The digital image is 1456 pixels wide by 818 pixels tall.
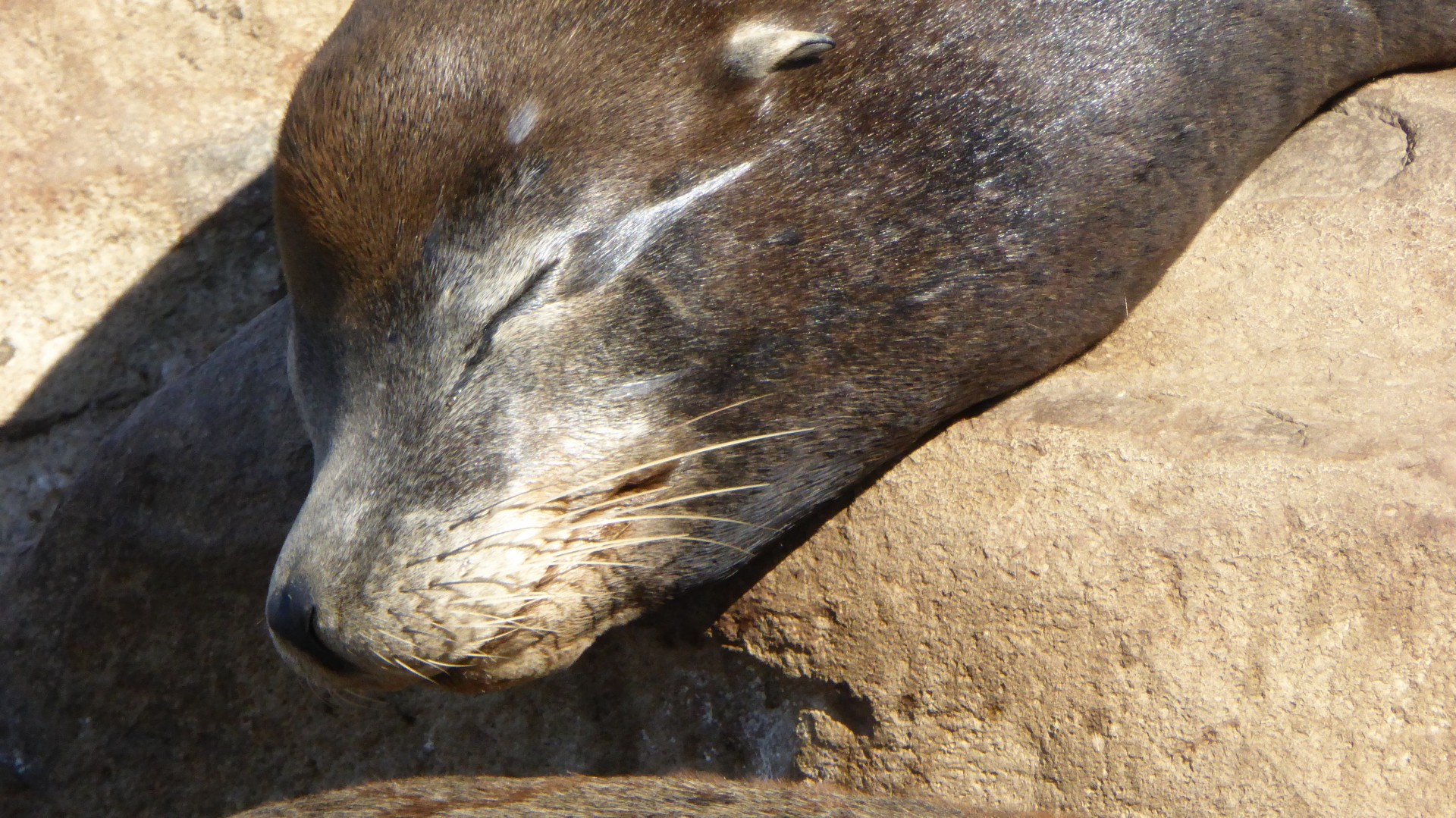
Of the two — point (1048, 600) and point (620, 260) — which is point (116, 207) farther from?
point (1048, 600)

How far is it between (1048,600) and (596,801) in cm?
88

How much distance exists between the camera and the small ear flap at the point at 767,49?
2268 mm

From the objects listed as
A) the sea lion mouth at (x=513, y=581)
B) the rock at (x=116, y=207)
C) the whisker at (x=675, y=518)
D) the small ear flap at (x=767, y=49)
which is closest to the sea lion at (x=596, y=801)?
the sea lion mouth at (x=513, y=581)

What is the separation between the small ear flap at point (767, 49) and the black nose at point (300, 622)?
3.83 feet

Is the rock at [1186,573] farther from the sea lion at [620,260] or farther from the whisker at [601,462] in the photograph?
the whisker at [601,462]

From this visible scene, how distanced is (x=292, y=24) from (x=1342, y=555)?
3424 mm

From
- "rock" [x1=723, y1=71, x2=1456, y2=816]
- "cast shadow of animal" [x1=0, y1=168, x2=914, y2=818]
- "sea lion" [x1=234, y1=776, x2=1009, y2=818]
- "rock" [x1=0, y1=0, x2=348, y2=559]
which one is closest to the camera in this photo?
"sea lion" [x1=234, y1=776, x2=1009, y2=818]

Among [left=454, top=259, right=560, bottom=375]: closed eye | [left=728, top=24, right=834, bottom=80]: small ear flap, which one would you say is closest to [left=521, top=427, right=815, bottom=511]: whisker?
[left=454, top=259, right=560, bottom=375]: closed eye

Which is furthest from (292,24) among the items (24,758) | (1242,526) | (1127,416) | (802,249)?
(1242,526)

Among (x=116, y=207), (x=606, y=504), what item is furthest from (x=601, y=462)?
(x=116, y=207)

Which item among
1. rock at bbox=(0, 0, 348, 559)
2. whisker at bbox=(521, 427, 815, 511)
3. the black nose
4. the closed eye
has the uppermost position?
rock at bbox=(0, 0, 348, 559)

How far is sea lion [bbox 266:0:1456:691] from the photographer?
7.41 ft

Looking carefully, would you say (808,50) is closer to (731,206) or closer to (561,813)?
(731,206)

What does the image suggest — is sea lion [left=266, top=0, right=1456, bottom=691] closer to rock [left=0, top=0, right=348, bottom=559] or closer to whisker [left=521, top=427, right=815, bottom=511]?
whisker [left=521, top=427, right=815, bottom=511]
